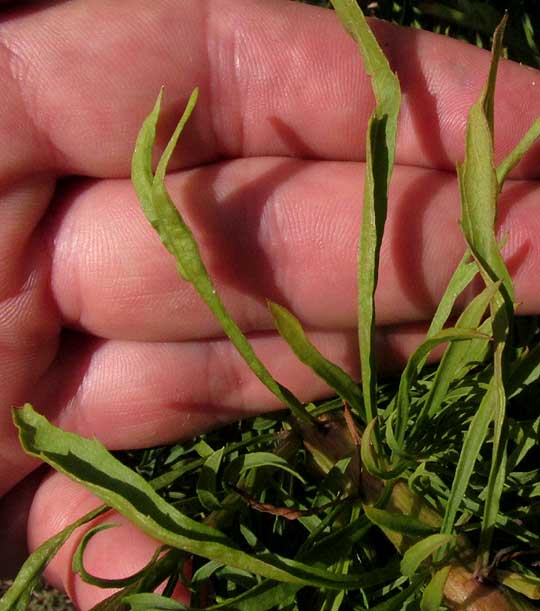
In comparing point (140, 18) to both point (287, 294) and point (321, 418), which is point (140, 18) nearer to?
point (287, 294)

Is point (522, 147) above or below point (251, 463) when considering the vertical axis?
above

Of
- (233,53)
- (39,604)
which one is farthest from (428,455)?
(39,604)

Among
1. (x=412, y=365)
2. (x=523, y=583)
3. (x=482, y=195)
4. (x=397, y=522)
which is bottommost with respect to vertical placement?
(x=523, y=583)

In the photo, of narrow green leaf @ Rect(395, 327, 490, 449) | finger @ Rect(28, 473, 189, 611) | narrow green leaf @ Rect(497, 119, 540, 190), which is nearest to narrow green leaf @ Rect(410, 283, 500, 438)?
narrow green leaf @ Rect(395, 327, 490, 449)

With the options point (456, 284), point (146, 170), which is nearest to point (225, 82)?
point (146, 170)

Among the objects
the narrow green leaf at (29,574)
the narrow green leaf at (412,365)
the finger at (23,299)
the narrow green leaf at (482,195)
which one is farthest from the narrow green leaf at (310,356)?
the finger at (23,299)

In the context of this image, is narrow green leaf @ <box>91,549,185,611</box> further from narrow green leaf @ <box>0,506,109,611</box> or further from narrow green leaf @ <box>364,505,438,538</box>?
narrow green leaf @ <box>364,505,438,538</box>

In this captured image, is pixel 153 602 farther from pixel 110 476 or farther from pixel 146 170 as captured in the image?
pixel 146 170
